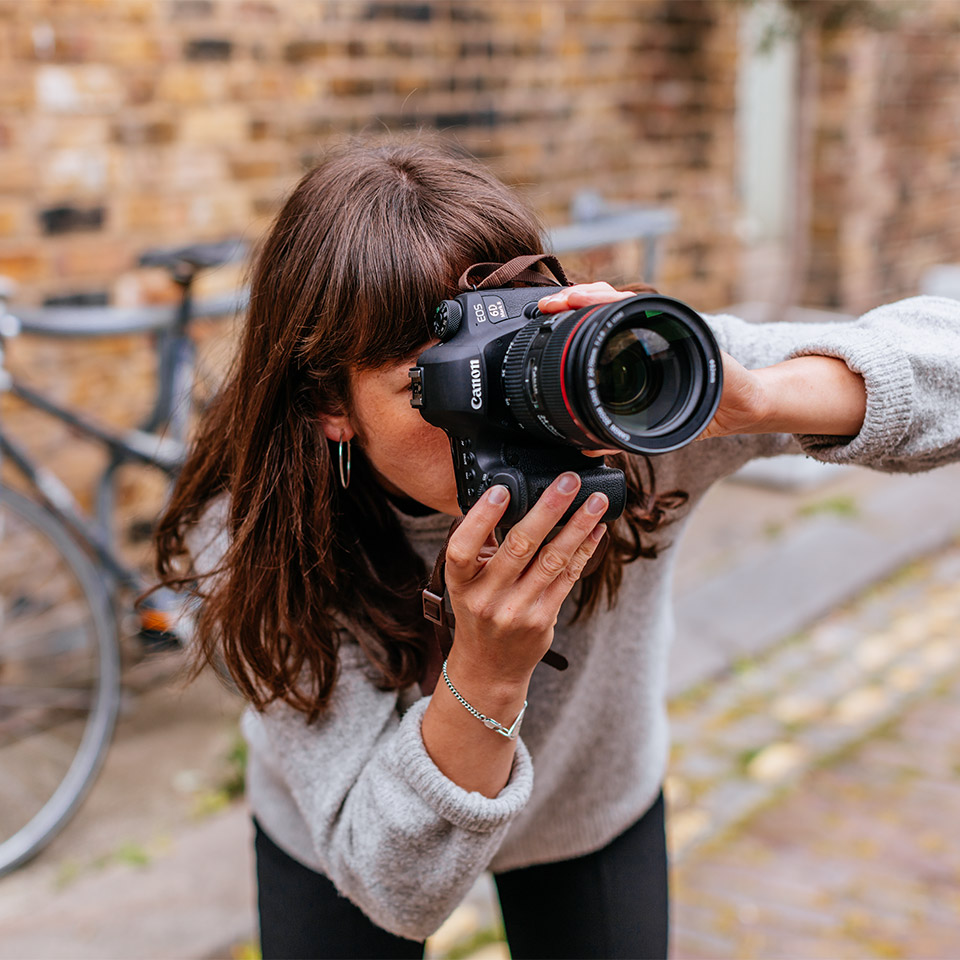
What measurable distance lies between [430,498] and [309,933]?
0.68 m

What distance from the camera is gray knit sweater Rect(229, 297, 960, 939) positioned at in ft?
4.64

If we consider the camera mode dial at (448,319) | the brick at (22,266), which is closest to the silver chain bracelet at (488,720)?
the camera mode dial at (448,319)

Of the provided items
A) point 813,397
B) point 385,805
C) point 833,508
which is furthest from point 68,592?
point 833,508

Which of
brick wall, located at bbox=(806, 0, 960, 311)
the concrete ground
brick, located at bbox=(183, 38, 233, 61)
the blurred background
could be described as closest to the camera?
the concrete ground

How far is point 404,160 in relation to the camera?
1.54 m

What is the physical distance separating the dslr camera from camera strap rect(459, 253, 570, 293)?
0.06 ft

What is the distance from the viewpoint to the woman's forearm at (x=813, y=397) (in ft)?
4.65

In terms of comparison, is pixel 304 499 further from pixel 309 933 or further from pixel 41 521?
pixel 41 521

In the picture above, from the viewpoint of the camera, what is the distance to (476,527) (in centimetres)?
125


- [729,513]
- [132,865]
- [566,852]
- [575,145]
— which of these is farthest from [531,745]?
[575,145]

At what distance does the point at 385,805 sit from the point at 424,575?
1.25 feet

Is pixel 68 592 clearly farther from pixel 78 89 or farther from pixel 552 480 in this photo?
pixel 552 480

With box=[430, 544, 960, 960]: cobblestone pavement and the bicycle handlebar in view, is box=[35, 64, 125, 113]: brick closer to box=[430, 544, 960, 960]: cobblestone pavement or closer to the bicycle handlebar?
the bicycle handlebar

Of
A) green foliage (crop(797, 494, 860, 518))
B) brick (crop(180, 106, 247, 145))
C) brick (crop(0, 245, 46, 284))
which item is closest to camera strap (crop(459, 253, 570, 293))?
brick (crop(0, 245, 46, 284))
